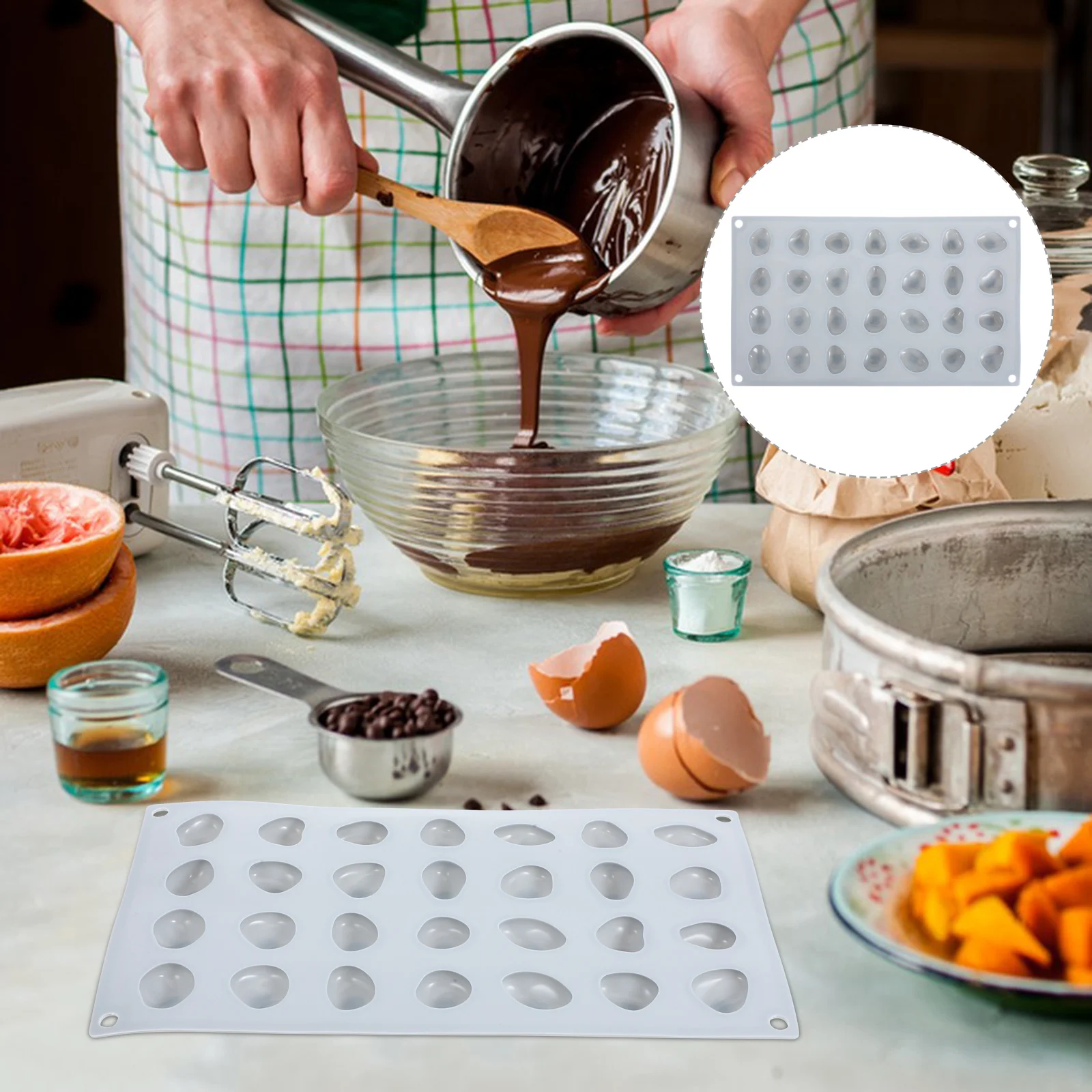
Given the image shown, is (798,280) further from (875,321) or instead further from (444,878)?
(444,878)

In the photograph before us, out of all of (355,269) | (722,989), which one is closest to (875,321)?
(722,989)

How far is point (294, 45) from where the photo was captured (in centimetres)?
144

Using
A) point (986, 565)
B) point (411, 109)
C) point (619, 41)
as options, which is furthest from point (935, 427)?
point (411, 109)

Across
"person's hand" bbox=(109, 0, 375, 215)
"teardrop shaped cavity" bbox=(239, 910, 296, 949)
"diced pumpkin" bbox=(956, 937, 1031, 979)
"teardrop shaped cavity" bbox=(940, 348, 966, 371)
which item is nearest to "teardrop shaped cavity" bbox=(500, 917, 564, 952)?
"teardrop shaped cavity" bbox=(239, 910, 296, 949)

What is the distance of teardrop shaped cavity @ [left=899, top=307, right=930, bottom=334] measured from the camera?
1.17m

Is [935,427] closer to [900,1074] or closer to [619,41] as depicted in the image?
[619,41]

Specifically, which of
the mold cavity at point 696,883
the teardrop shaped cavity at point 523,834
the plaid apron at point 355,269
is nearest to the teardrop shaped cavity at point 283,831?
the teardrop shaped cavity at point 523,834

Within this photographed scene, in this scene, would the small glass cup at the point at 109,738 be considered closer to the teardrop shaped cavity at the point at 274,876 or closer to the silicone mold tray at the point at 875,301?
the teardrop shaped cavity at the point at 274,876

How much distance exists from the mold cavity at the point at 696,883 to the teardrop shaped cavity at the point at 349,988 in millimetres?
186

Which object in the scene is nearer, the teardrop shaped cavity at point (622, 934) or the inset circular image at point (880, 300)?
the teardrop shaped cavity at point (622, 934)

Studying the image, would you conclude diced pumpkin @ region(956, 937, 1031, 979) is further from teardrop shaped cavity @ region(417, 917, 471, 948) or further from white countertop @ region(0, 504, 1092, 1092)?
teardrop shaped cavity @ region(417, 917, 471, 948)

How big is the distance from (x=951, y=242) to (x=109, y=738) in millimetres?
661

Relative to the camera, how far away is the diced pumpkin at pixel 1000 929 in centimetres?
74

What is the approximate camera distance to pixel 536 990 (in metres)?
0.81
